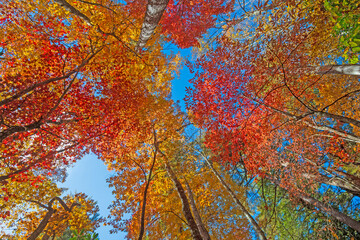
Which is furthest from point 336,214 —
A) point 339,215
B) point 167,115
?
point 167,115

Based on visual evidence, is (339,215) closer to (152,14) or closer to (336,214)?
(336,214)

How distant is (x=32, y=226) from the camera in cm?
923

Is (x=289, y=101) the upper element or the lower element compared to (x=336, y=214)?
upper

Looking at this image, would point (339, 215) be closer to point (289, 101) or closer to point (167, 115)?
point (289, 101)

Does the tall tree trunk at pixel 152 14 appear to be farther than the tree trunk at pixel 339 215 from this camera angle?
No

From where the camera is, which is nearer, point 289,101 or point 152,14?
point 152,14

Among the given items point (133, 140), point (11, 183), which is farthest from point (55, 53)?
point (11, 183)

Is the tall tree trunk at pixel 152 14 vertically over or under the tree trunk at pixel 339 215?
over

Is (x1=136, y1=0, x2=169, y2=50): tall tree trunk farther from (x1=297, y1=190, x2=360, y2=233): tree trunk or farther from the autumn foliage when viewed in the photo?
(x1=297, y1=190, x2=360, y2=233): tree trunk

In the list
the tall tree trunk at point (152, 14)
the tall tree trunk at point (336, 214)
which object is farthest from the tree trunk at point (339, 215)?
the tall tree trunk at point (152, 14)

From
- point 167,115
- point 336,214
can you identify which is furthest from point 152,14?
point 336,214

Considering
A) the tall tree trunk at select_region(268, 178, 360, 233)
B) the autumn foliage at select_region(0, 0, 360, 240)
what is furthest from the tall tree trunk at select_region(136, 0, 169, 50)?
the tall tree trunk at select_region(268, 178, 360, 233)

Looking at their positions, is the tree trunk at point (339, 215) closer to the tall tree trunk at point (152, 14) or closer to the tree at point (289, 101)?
the tree at point (289, 101)

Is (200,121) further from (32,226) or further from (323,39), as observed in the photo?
(32,226)
